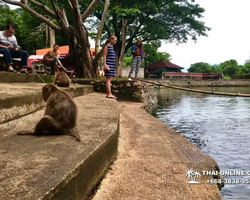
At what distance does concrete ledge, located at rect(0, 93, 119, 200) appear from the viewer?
4.84 ft

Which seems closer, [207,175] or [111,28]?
[207,175]

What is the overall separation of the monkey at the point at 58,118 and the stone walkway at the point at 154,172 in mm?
622

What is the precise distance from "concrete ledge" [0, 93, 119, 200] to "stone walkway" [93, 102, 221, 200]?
0.17m

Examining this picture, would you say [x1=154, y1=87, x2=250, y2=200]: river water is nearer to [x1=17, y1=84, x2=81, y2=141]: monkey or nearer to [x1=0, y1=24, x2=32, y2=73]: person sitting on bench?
[x1=17, y1=84, x2=81, y2=141]: monkey

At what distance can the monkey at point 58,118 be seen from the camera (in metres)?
2.51

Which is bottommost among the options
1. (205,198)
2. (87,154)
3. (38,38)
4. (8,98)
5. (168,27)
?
(205,198)

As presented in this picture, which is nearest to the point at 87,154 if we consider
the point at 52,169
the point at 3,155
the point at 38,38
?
the point at 52,169

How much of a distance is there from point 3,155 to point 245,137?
564 centimetres

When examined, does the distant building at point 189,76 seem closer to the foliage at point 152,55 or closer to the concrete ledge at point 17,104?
the foliage at point 152,55

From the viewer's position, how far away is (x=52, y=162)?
1851mm

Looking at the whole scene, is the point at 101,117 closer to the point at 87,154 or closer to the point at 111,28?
the point at 87,154

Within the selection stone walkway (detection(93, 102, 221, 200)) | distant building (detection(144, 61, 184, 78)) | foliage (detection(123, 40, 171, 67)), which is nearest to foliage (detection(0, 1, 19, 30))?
foliage (detection(123, 40, 171, 67))

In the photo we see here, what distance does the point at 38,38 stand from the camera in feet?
81.3

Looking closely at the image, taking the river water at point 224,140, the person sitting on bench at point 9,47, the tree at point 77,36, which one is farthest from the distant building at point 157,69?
the person sitting on bench at point 9,47
